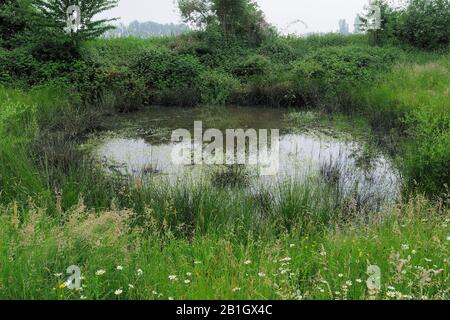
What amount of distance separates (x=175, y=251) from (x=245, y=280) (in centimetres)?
85

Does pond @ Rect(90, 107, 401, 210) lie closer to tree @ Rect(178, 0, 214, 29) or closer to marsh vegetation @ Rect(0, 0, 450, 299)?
marsh vegetation @ Rect(0, 0, 450, 299)

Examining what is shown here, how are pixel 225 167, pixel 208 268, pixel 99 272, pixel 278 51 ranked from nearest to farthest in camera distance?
pixel 99 272 → pixel 208 268 → pixel 225 167 → pixel 278 51

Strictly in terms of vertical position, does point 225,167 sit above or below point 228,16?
below

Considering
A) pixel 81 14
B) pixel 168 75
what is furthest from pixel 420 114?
pixel 81 14

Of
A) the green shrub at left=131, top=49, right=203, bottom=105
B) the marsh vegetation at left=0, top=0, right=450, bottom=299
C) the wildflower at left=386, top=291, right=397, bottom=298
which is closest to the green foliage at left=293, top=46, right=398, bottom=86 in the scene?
the marsh vegetation at left=0, top=0, right=450, bottom=299

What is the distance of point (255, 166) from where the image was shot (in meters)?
7.02

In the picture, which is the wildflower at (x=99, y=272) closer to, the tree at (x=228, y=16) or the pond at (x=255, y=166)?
the pond at (x=255, y=166)

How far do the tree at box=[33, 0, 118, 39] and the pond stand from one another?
10.5 feet

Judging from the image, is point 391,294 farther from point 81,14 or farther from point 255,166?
point 81,14

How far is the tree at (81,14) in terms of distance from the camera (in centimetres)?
1316

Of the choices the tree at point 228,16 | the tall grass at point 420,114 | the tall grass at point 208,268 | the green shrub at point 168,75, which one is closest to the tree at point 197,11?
the tree at point 228,16

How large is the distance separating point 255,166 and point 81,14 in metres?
9.12

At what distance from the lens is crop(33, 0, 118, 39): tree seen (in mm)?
13164

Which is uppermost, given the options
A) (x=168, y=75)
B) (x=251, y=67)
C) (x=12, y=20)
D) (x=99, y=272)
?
(x=12, y=20)
